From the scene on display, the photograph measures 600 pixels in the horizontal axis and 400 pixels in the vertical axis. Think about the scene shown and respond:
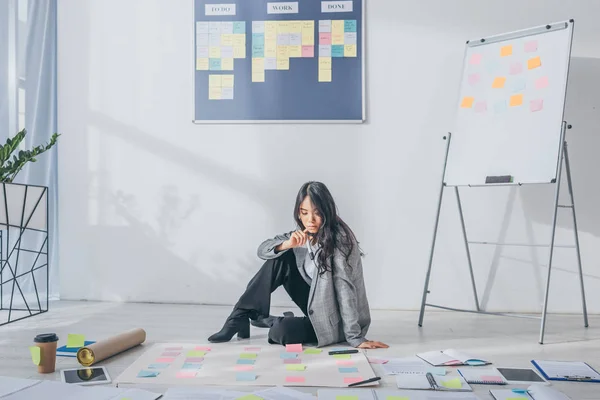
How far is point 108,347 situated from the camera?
1.98 m

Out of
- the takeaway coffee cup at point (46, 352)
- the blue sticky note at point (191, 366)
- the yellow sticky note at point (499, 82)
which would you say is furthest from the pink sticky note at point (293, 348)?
the yellow sticky note at point (499, 82)

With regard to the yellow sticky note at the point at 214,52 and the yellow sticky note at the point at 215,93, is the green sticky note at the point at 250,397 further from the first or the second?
the yellow sticky note at the point at 214,52

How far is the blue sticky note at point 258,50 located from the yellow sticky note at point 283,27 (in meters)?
0.12

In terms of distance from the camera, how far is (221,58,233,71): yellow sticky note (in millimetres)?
3121

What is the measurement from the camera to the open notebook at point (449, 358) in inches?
76.7

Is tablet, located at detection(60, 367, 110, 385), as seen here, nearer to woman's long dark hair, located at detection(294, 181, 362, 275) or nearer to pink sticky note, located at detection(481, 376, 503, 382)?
woman's long dark hair, located at detection(294, 181, 362, 275)

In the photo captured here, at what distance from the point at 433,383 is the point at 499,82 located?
1.57 metres

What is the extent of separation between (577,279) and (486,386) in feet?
4.94

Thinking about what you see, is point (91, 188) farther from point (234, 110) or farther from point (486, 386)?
point (486, 386)

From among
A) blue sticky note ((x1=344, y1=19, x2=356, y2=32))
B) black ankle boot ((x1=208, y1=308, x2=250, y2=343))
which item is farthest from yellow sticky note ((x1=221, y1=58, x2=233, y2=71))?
black ankle boot ((x1=208, y1=308, x2=250, y2=343))

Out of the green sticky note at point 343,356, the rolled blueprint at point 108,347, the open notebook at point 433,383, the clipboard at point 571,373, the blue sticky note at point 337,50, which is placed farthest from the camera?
the blue sticky note at point 337,50

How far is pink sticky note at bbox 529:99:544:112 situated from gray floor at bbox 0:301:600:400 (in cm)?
98

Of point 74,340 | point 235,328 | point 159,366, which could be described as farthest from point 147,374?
point 235,328

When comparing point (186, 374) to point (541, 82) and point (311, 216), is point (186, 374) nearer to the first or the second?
point (311, 216)
